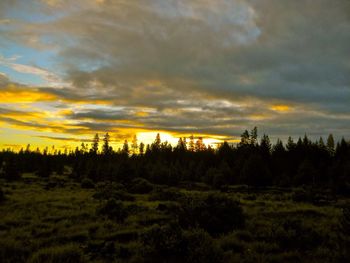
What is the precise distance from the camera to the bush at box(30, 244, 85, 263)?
9805 millimetres

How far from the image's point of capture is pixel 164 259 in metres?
9.81

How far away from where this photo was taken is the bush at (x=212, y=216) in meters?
14.4

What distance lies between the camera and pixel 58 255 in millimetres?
10211

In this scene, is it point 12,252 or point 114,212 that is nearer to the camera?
point 12,252

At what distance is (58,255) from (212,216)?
715cm

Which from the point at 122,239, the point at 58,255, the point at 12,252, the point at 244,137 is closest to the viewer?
the point at 58,255

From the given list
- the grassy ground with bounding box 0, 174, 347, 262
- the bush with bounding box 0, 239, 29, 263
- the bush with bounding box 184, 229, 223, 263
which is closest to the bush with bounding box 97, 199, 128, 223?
the grassy ground with bounding box 0, 174, 347, 262

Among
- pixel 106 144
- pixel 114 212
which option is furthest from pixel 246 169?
pixel 106 144

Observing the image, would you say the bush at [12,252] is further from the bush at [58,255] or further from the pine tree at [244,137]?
the pine tree at [244,137]

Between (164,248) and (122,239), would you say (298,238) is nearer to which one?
(164,248)

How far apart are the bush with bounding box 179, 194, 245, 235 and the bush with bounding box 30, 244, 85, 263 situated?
5.25 meters

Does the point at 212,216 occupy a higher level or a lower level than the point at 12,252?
higher

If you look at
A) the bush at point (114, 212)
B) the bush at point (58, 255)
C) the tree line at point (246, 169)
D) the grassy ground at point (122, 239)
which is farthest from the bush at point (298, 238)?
the tree line at point (246, 169)

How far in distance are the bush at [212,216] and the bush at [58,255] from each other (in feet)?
17.2
